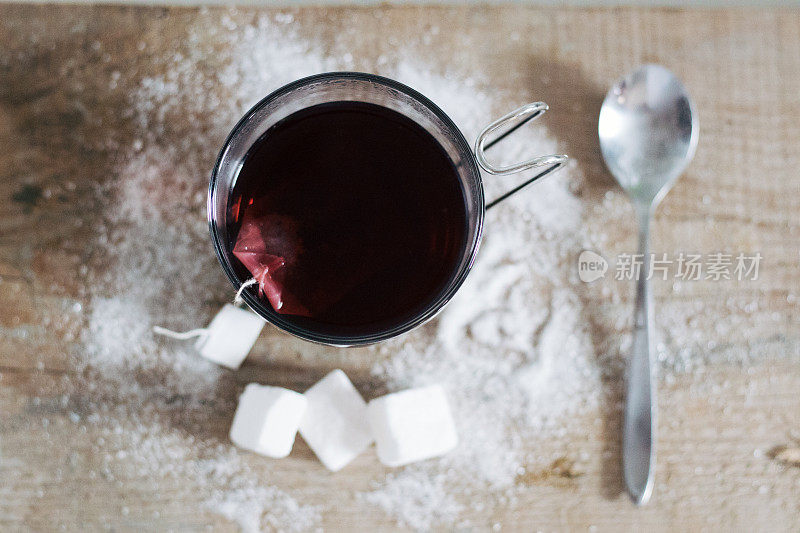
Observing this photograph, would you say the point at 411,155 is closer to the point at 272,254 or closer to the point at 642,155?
the point at 272,254

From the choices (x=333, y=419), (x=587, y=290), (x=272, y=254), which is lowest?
(x=333, y=419)

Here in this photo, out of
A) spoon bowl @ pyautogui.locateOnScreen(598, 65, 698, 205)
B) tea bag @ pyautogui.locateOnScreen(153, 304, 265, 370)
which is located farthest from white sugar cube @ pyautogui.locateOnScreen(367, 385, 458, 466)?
spoon bowl @ pyautogui.locateOnScreen(598, 65, 698, 205)

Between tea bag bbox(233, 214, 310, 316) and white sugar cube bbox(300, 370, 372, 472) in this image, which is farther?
white sugar cube bbox(300, 370, 372, 472)

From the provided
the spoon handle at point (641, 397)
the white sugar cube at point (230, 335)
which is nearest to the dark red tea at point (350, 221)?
the white sugar cube at point (230, 335)

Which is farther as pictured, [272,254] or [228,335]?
[228,335]

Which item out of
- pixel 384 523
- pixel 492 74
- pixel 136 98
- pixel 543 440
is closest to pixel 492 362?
pixel 543 440

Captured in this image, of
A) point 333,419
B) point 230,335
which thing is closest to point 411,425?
point 333,419

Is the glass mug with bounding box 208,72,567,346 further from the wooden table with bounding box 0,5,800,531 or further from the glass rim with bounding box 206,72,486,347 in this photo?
the wooden table with bounding box 0,5,800,531
